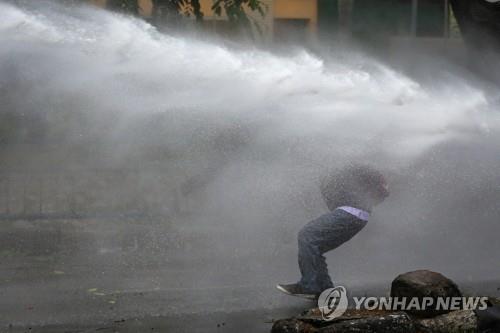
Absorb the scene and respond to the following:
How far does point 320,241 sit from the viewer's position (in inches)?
293

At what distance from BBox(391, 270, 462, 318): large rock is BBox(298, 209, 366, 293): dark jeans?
0.69m

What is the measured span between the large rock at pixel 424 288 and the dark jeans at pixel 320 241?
2.25 ft

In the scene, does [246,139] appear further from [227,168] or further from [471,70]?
[471,70]

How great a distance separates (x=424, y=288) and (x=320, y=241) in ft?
3.50

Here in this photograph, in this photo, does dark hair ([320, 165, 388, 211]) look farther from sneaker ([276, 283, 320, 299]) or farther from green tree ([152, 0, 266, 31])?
green tree ([152, 0, 266, 31])

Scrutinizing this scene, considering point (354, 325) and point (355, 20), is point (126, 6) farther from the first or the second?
point (354, 325)

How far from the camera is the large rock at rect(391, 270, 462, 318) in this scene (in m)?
6.64

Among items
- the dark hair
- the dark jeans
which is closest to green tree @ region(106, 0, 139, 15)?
the dark hair

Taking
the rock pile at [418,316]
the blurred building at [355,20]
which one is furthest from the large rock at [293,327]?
the blurred building at [355,20]

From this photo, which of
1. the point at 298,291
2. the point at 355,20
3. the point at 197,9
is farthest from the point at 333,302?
the point at 355,20

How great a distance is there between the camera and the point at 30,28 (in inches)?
333

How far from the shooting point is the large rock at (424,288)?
6645 mm

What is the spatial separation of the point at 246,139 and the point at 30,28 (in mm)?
3398

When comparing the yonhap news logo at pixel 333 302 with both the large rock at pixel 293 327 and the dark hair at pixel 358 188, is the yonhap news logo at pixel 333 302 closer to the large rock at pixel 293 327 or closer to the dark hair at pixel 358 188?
the large rock at pixel 293 327
